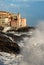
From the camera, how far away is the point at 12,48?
43625 mm

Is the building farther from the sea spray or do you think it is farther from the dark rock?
the dark rock

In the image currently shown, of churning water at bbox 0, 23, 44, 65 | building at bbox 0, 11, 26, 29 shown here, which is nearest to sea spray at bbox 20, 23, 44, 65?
churning water at bbox 0, 23, 44, 65

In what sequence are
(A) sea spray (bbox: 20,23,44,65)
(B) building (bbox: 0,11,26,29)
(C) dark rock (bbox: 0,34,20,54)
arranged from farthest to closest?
1. (B) building (bbox: 0,11,26,29)
2. (C) dark rock (bbox: 0,34,20,54)
3. (A) sea spray (bbox: 20,23,44,65)

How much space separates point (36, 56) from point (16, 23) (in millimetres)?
77953

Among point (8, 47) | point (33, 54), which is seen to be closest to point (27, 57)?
point (33, 54)

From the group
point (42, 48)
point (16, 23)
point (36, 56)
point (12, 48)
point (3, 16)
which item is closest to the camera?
point (36, 56)

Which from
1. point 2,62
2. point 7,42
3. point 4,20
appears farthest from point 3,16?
point 2,62

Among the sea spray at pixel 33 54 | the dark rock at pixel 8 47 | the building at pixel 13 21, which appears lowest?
the building at pixel 13 21

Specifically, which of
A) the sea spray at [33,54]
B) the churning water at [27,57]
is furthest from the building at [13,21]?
the churning water at [27,57]

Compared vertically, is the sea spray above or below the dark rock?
below

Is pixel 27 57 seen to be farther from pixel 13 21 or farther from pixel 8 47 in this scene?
pixel 13 21

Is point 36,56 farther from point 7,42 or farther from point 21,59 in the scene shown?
point 7,42

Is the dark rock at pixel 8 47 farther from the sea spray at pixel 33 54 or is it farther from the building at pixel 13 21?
the building at pixel 13 21

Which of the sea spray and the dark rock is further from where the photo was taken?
the dark rock
